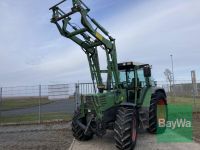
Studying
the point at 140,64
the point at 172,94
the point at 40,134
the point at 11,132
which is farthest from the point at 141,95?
the point at 172,94

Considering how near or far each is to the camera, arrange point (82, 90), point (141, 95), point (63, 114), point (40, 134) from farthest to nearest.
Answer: point (63, 114) < point (82, 90) < point (40, 134) < point (141, 95)

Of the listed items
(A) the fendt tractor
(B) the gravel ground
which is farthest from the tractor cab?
(B) the gravel ground

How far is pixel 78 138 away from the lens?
12.4 meters

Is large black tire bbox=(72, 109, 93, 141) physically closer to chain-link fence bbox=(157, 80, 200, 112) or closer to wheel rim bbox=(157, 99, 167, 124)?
wheel rim bbox=(157, 99, 167, 124)

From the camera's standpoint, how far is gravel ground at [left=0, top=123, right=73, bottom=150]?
11723 millimetres

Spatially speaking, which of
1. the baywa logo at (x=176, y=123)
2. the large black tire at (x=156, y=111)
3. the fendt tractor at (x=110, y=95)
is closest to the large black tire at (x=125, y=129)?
the fendt tractor at (x=110, y=95)

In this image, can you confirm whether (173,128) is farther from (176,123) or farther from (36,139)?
(36,139)

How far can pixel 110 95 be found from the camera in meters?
11.9

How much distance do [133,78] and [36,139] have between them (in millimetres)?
4563

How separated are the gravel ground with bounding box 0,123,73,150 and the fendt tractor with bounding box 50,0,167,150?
95 centimetres

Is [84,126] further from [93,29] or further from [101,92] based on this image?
[93,29]

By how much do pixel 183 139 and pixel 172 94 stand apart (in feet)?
47.3

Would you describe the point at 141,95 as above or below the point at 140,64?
below

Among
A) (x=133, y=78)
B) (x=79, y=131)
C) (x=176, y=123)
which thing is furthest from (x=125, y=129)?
(x=176, y=123)
